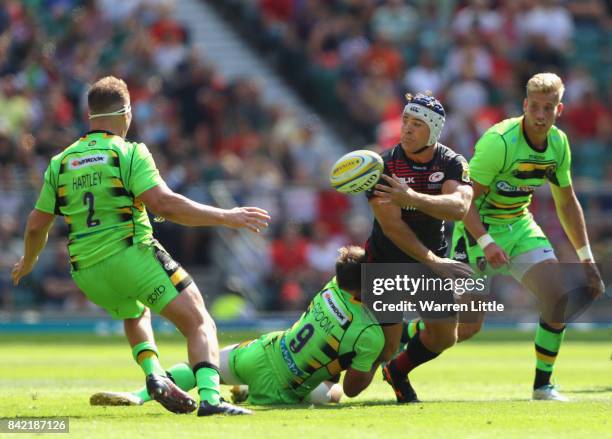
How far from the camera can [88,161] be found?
934cm

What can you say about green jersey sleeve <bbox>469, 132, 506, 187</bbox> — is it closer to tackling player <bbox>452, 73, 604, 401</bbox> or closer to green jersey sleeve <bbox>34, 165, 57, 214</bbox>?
tackling player <bbox>452, 73, 604, 401</bbox>

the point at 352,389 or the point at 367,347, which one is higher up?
the point at 367,347

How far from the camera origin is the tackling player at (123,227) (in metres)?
9.21

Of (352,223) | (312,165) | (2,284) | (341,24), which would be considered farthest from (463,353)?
(341,24)

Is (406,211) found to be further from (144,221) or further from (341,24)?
(341,24)

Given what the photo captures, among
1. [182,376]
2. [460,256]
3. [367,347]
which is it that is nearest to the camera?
[367,347]

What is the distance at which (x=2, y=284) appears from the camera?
885 inches

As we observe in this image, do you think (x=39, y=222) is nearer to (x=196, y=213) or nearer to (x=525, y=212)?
(x=196, y=213)

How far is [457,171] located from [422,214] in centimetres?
45

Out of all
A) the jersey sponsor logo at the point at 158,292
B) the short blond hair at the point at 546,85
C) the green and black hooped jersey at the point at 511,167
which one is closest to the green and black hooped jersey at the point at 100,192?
the jersey sponsor logo at the point at 158,292

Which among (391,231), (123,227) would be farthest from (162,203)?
(391,231)

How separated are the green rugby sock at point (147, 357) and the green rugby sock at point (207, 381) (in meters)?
0.71

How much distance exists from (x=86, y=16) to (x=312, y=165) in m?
5.63

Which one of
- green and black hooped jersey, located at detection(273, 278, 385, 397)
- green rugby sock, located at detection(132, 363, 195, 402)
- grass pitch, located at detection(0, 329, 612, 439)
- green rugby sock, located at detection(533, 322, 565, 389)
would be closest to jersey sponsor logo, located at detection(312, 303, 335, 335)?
green and black hooped jersey, located at detection(273, 278, 385, 397)
